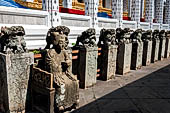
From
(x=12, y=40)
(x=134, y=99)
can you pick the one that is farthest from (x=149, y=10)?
(x=12, y=40)

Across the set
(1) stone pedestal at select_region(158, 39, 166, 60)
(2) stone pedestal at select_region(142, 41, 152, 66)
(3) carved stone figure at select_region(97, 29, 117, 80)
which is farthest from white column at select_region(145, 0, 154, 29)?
(3) carved stone figure at select_region(97, 29, 117, 80)

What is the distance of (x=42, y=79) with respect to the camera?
11.8ft

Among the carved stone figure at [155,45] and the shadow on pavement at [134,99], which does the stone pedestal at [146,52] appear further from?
the shadow on pavement at [134,99]

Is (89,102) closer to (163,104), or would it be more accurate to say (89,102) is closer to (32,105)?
(32,105)

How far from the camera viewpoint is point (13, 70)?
11.4 ft

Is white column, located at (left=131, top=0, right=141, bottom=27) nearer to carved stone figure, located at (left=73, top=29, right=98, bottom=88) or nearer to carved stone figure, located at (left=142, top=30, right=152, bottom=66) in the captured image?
carved stone figure, located at (left=142, top=30, right=152, bottom=66)

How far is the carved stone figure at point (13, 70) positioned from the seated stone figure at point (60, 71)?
1.57ft

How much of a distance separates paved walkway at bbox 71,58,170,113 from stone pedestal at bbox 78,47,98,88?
279 mm

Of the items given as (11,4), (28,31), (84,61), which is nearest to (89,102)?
(84,61)

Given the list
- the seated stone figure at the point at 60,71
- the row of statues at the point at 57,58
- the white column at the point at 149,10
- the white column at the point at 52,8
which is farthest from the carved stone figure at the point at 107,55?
the white column at the point at 149,10

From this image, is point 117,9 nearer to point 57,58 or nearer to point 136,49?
point 136,49

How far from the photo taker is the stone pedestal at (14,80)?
3431 millimetres

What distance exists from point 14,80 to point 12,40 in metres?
0.87

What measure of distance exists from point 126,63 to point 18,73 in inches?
194
